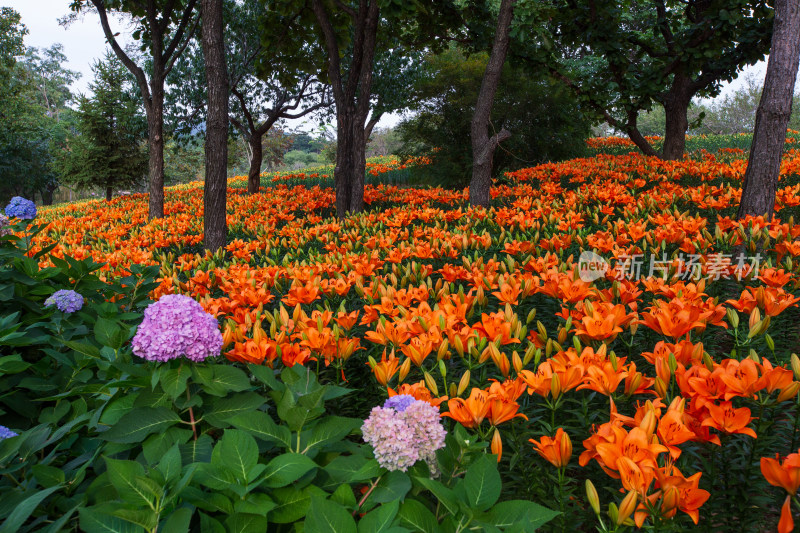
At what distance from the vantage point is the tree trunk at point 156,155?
984 centimetres

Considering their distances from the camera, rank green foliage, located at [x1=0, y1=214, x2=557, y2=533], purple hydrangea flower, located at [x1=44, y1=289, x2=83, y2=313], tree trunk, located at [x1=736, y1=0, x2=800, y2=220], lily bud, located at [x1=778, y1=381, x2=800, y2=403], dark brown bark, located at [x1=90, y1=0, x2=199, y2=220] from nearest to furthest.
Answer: green foliage, located at [x1=0, y1=214, x2=557, y2=533] < lily bud, located at [x1=778, y1=381, x2=800, y2=403] < purple hydrangea flower, located at [x1=44, y1=289, x2=83, y2=313] < tree trunk, located at [x1=736, y1=0, x2=800, y2=220] < dark brown bark, located at [x1=90, y1=0, x2=199, y2=220]

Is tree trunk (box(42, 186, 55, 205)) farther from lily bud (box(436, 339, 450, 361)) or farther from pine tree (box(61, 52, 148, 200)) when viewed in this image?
lily bud (box(436, 339, 450, 361))

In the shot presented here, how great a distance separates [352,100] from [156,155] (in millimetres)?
4669

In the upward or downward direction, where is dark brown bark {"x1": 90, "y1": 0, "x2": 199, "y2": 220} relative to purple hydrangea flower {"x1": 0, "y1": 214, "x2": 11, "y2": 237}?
upward

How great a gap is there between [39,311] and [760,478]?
3197mm

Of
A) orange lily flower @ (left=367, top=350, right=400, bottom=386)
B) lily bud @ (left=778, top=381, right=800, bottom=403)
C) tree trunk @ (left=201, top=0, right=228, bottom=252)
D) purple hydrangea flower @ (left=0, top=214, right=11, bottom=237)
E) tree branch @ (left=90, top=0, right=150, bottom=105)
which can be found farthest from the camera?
tree branch @ (left=90, top=0, right=150, bottom=105)

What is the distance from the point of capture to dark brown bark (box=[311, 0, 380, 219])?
324 inches

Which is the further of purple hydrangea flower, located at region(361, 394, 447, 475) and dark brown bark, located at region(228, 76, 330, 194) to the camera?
dark brown bark, located at region(228, 76, 330, 194)

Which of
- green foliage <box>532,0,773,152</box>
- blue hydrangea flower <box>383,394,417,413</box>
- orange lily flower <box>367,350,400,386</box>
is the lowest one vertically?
orange lily flower <box>367,350,400,386</box>

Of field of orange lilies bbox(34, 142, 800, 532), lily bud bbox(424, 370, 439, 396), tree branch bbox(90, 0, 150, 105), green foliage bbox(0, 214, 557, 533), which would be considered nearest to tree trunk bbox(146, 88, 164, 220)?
tree branch bbox(90, 0, 150, 105)

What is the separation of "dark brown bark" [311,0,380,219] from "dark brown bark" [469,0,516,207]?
2039 millimetres

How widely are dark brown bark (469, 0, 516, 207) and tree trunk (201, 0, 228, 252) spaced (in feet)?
12.6

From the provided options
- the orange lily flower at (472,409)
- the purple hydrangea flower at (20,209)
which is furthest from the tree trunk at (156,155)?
the orange lily flower at (472,409)

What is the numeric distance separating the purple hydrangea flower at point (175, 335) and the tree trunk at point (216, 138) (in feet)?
16.1
